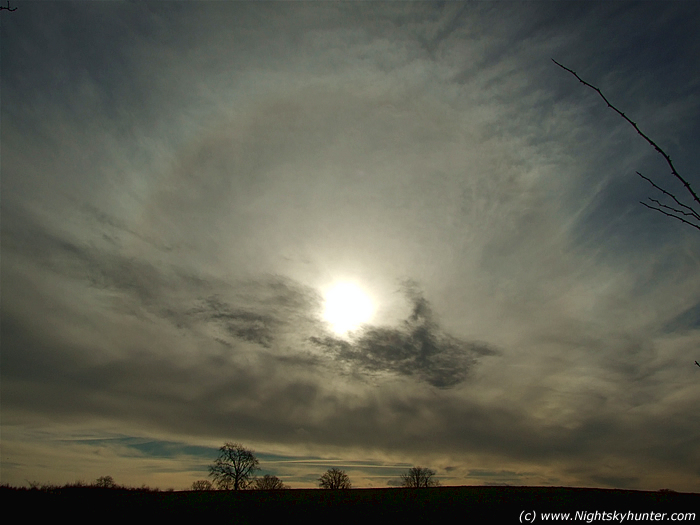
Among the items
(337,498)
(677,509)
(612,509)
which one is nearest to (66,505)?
(337,498)

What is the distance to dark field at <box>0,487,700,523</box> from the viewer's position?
24875mm

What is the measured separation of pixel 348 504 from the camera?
3080 cm

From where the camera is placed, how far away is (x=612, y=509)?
1182 inches

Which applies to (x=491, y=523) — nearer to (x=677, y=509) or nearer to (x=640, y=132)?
(x=677, y=509)

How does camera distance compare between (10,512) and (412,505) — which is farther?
(412,505)

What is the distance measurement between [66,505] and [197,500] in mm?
10148

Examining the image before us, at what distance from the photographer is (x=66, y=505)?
79.3 feet

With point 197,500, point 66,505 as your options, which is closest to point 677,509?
point 197,500

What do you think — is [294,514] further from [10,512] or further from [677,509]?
[677,509]

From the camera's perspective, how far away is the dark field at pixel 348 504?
24.9m

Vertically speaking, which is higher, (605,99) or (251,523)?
(605,99)

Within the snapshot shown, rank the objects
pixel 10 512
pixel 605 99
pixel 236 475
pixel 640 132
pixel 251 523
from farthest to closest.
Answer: pixel 236 475 < pixel 251 523 < pixel 10 512 < pixel 605 99 < pixel 640 132

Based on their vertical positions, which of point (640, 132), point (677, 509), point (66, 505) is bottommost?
point (677, 509)

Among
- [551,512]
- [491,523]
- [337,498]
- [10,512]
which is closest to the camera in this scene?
[10,512]
